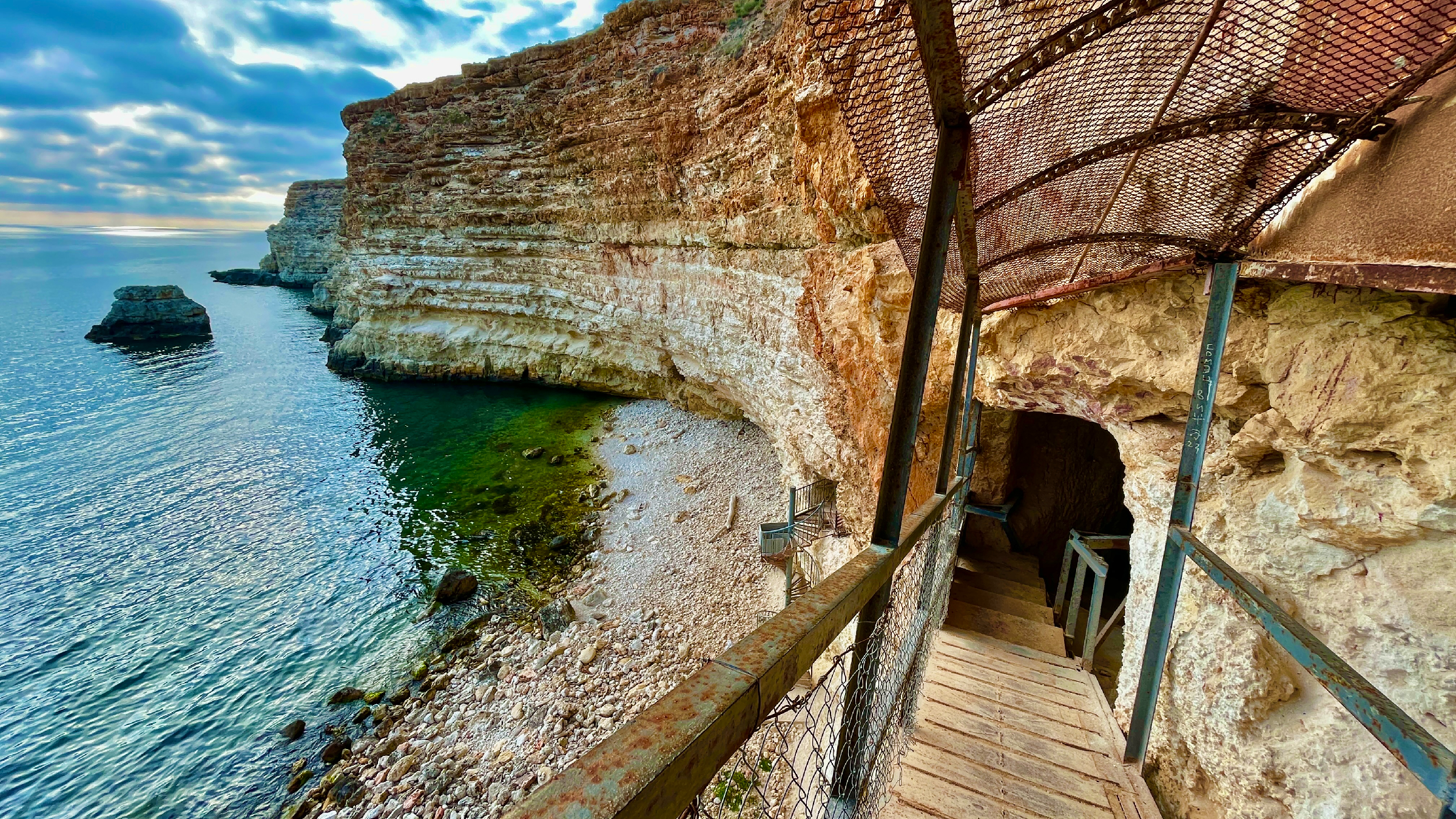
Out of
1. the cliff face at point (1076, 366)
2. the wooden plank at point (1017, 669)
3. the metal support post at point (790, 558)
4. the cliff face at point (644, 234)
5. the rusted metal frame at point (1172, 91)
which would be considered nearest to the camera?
the rusted metal frame at point (1172, 91)

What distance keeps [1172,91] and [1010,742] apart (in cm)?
344

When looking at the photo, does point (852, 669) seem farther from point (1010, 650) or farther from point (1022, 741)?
point (1010, 650)

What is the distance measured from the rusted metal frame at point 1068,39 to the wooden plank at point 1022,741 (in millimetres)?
3478

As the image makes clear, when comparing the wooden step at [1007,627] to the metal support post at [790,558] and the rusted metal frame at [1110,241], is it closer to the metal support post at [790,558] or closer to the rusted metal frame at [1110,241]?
the rusted metal frame at [1110,241]

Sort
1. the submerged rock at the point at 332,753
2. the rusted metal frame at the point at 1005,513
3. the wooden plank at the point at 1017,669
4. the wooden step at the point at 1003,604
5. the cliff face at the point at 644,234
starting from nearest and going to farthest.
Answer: the wooden plank at the point at 1017,669 → the wooden step at the point at 1003,604 → the rusted metal frame at the point at 1005,513 → the cliff face at the point at 644,234 → the submerged rock at the point at 332,753

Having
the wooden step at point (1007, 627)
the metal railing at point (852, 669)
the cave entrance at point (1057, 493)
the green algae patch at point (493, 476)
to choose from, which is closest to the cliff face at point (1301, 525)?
the wooden step at point (1007, 627)

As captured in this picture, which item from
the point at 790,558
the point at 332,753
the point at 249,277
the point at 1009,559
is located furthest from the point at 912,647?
the point at 249,277

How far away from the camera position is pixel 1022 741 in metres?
3.07

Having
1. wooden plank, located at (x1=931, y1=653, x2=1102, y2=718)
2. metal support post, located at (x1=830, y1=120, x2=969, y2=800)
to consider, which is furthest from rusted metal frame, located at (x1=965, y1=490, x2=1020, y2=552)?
metal support post, located at (x1=830, y1=120, x2=969, y2=800)

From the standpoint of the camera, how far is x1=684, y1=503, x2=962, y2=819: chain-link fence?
1495 millimetres

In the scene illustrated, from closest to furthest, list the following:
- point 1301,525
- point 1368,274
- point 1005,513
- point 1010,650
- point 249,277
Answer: point 1368,274 < point 1301,525 < point 1010,650 < point 1005,513 < point 249,277

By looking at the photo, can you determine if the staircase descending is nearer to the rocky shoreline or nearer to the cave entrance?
the cave entrance

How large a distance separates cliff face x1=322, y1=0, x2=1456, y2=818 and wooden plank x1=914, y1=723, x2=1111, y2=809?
0.65 meters

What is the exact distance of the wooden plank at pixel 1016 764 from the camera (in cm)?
272
